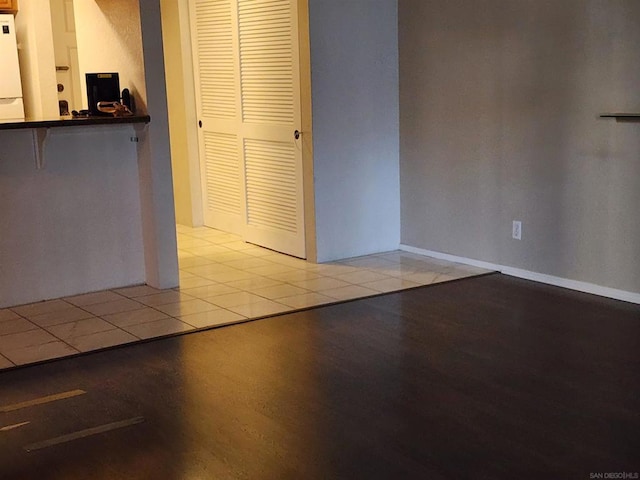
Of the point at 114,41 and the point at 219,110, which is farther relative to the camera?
the point at 219,110

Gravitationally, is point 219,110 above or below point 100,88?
below

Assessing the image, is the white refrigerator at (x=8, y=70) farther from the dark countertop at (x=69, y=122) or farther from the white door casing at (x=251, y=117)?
the dark countertop at (x=69, y=122)

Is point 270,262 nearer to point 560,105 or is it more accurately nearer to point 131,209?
point 131,209

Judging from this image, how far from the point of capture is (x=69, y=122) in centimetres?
400

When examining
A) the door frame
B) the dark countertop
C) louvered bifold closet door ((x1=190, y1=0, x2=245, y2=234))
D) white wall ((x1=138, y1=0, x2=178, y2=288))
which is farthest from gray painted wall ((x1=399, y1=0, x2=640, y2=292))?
the dark countertop

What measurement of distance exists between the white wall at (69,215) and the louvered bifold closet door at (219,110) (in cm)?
127

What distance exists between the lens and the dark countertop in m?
3.85

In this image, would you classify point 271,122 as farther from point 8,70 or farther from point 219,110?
point 8,70

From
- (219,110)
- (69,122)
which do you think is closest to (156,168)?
(69,122)

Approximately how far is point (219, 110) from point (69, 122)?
1.93 metres

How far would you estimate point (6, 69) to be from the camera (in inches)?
235

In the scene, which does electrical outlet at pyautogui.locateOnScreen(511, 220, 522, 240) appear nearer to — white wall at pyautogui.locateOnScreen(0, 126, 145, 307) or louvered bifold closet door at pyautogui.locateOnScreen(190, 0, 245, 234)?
louvered bifold closet door at pyautogui.locateOnScreen(190, 0, 245, 234)

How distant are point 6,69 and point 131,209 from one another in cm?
224

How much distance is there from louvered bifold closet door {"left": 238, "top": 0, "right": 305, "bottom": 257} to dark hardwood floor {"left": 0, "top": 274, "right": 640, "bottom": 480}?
1.39 meters
